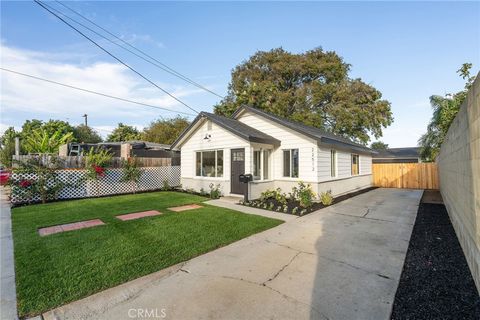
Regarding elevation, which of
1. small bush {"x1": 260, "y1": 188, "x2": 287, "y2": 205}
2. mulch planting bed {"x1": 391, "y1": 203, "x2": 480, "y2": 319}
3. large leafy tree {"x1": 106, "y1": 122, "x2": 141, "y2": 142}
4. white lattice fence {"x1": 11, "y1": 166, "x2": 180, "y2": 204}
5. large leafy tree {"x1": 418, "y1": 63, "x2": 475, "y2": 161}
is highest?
large leafy tree {"x1": 106, "y1": 122, "x2": 141, "y2": 142}

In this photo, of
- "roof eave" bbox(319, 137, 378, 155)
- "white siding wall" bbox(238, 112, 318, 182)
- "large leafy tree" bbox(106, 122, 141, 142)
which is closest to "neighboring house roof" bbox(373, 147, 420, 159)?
"roof eave" bbox(319, 137, 378, 155)

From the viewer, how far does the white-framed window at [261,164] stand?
10938mm

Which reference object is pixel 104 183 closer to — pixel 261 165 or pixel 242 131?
pixel 242 131

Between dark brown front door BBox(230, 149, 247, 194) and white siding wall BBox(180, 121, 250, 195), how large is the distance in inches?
8.6

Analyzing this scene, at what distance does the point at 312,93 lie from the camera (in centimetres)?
2522

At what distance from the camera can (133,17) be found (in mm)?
10930

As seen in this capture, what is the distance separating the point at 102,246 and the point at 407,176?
19330 millimetres

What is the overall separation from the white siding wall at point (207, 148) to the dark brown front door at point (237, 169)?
218 mm

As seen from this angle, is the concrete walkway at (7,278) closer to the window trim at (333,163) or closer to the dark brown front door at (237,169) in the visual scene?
the dark brown front door at (237,169)

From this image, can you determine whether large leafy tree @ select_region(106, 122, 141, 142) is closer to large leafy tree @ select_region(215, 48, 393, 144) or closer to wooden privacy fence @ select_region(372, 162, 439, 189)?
large leafy tree @ select_region(215, 48, 393, 144)

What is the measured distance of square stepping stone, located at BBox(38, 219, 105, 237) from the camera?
18.9 ft

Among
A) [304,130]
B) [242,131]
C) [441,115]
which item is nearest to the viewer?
[304,130]

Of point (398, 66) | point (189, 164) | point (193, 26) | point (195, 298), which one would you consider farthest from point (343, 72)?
point (195, 298)

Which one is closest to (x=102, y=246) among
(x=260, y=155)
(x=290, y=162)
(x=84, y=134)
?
(x=260, y=155)
